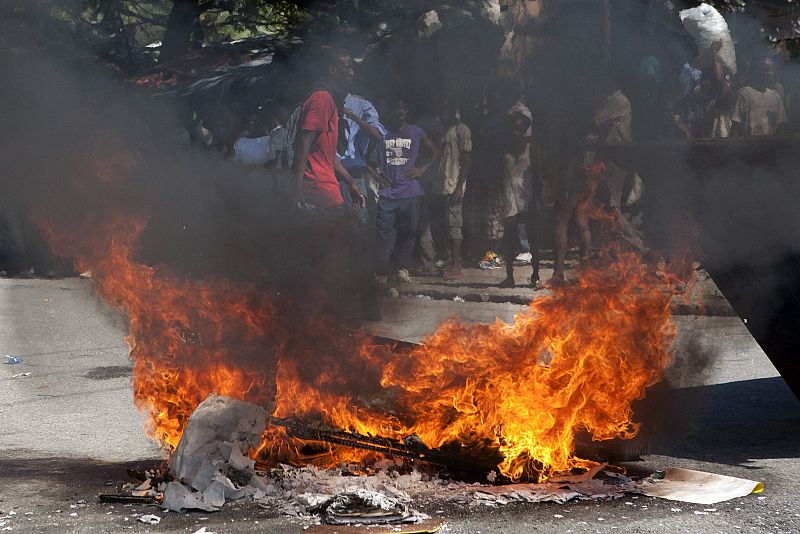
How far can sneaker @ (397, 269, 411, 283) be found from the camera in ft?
32.1

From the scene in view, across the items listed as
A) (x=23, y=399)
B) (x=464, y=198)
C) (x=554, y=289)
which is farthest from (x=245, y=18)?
(x=554, y=289)

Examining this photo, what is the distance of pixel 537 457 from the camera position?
4688mm

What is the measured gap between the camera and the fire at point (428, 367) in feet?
15.9

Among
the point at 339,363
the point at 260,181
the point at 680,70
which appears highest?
the point at 680,70

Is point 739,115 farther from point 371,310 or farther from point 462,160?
point 371,310

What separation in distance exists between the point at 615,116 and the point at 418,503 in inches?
252

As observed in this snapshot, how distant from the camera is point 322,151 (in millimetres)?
9766

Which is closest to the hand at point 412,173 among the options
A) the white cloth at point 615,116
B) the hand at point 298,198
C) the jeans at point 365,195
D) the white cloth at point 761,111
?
the jeans at point 365,195

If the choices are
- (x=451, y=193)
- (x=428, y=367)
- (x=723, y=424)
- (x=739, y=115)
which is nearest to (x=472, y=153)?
(x=451, y=193)

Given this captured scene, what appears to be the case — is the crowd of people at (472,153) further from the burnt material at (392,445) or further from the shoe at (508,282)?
the burnt material at (392,445)

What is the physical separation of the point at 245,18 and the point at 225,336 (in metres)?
12.4

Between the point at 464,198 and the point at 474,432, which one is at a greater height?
the point at 464,198

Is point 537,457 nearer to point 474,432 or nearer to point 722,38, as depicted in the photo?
point 474,432

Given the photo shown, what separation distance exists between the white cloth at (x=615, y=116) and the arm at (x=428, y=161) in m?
2.13
